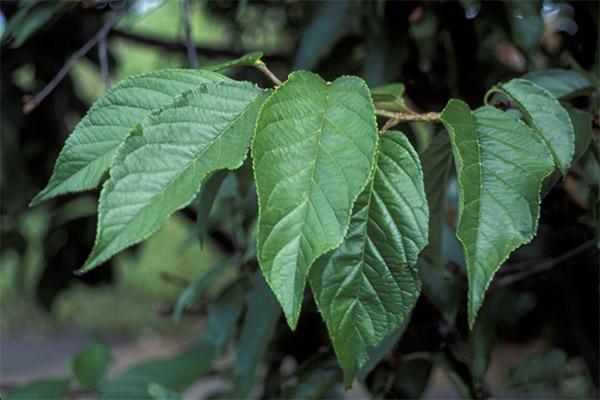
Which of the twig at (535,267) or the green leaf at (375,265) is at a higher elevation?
the green leaf at (375,265)

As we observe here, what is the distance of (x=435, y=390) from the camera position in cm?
351

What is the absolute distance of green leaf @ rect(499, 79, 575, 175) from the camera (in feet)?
1.55

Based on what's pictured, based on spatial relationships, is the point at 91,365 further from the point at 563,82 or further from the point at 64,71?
the point at 563,82

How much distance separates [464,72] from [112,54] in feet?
3.26

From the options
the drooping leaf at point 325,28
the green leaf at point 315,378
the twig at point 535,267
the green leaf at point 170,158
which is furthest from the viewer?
the drooping leaf at point 325,28

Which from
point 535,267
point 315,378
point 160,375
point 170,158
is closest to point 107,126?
point 170,158

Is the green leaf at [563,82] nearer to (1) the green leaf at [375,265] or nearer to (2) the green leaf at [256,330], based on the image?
(1) the green leaf at [375,265]

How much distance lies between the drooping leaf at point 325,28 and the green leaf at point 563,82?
17.8 inches

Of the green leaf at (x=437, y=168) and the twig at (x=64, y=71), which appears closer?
the green leaf at (x=437, y=168)

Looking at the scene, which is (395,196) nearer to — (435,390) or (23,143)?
(23,143)

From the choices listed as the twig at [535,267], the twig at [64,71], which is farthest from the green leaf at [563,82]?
the twig at [64,71]

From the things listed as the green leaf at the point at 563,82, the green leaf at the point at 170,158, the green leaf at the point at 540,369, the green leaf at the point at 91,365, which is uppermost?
the green leaf at the point at 170,158

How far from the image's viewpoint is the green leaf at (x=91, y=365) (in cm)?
108

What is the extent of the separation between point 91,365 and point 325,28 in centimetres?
80
